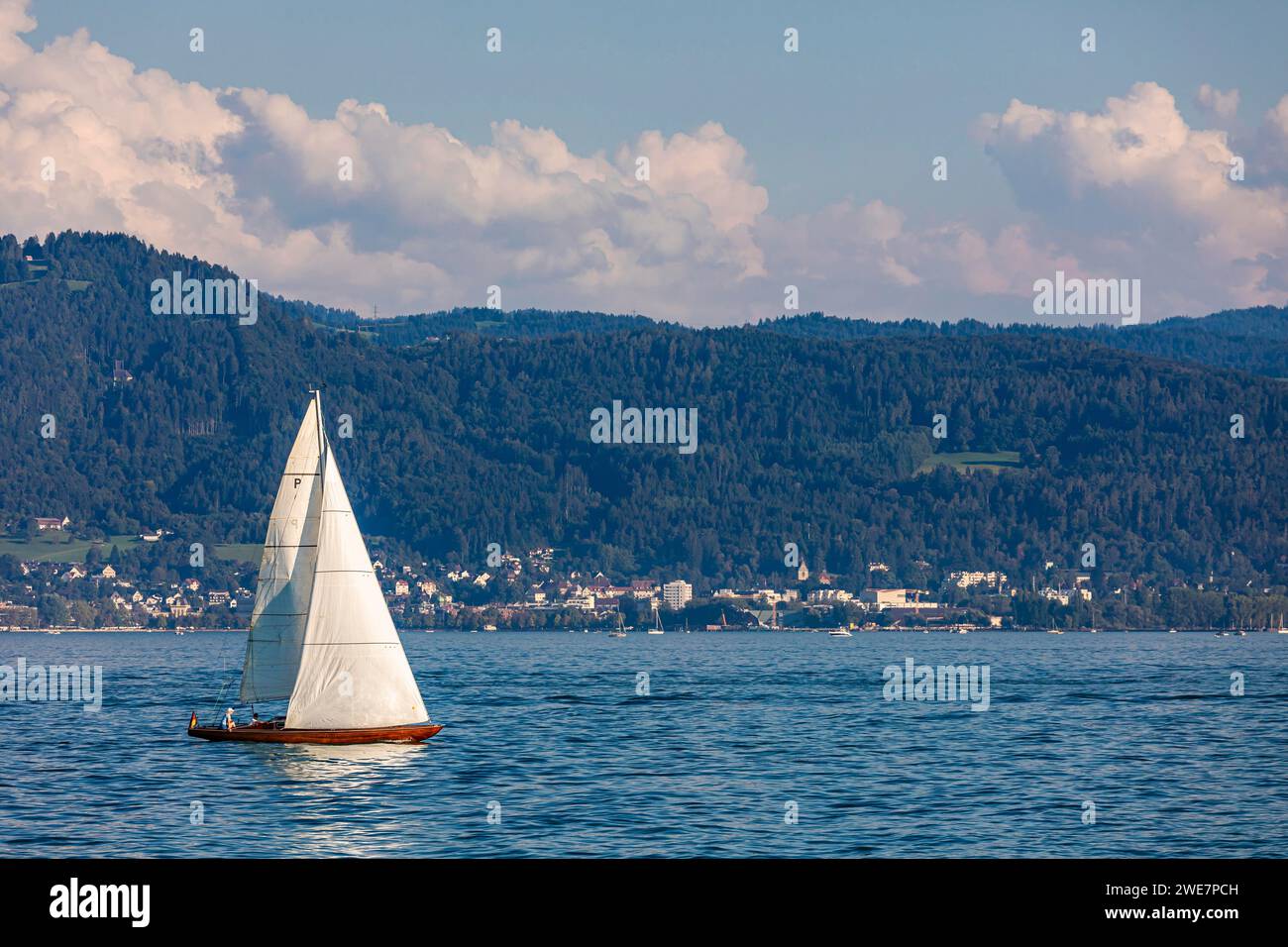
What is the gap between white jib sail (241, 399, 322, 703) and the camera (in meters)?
60.0

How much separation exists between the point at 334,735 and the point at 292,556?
6605 millimetres

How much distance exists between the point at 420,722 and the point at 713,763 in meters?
11.4

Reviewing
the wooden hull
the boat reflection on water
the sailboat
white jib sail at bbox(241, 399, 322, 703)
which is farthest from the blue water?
white jib sail at bbox(241, 399, 322, 703)

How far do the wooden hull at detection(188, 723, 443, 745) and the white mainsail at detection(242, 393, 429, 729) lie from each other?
0.28 m

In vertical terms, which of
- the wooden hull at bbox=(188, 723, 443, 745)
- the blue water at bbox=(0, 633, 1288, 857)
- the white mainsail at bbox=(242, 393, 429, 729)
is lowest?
the blue water at bbox=(0, 633, 1288, 857)

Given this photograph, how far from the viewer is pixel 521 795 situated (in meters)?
53.2

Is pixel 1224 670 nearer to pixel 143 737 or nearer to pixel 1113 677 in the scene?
pixel 1113 677

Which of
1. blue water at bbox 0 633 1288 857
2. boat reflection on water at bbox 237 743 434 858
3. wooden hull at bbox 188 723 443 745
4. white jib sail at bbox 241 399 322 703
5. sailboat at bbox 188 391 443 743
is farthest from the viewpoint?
white jib sail at bbox 241 399 322 703

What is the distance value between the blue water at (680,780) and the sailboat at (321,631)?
1.47 metres

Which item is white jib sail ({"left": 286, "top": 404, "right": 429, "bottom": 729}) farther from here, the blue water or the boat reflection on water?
the blue water
